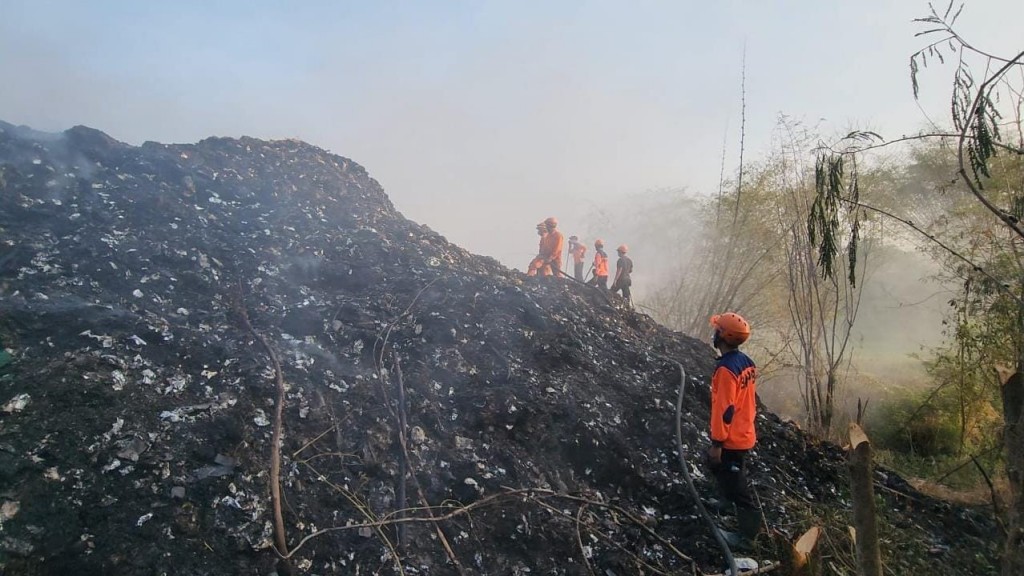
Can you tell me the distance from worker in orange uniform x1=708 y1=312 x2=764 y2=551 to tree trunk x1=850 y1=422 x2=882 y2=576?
1.34 meters

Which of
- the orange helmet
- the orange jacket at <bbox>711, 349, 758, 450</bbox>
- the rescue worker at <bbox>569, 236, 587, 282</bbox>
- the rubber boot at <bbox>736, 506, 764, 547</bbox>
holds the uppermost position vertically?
the rescue worker at <bbox>569, 236, 587, 282</bbox>

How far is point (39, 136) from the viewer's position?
16.4ft

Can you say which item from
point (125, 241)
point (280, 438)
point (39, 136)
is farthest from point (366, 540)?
point (39, 136)

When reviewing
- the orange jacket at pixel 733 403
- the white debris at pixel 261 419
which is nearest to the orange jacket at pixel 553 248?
the orange jacket at pixel 733 403

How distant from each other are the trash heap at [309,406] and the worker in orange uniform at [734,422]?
31cm

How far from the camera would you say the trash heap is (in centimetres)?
266

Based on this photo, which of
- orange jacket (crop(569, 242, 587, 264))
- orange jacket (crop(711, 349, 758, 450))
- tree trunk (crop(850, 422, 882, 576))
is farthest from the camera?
orange jacket (crop(569, 242, 587, 264))

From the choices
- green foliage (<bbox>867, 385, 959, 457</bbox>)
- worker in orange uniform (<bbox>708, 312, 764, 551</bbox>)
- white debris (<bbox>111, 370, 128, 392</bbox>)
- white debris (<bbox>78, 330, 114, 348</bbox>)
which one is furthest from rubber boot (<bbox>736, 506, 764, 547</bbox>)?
green foliage (<bbox>867, 385, 959, 457</bbox>)

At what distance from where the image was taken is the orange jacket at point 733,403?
321 centimetres

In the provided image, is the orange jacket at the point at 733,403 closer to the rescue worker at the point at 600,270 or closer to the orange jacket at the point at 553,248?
the orange jacket at the point at 553,248

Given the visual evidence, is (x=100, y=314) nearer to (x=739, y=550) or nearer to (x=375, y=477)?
(x=375, y=477)

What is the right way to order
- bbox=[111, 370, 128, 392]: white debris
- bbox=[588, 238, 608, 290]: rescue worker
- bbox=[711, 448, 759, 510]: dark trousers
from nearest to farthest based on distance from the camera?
bbox=[111, 370, 128, 392]: white debris → bbox=[711, 448, 759, 510]: dark trousers → bbox=[588, 238, 608, 290]: rescue worker

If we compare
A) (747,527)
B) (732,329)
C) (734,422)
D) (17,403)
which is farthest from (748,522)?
(17,403)

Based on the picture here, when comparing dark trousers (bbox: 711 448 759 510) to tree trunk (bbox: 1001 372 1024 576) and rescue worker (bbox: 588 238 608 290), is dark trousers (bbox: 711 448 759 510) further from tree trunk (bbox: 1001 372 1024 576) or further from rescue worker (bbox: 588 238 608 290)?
rescue worker (bbox: 588 238 608 290)
